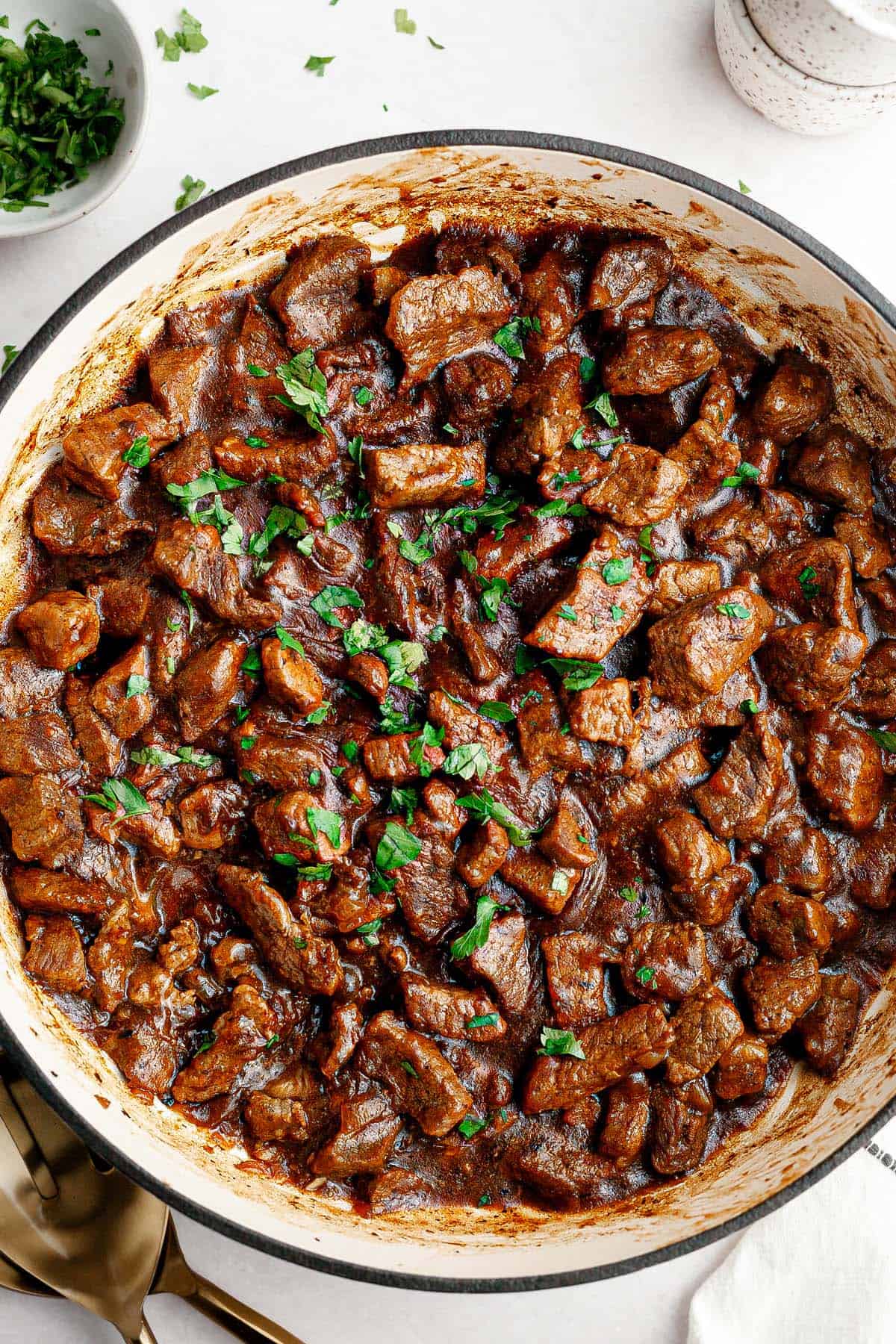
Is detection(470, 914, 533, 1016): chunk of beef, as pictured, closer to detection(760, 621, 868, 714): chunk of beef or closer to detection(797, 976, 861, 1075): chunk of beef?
detection(797, 976, 861, 1075): chunk of beef

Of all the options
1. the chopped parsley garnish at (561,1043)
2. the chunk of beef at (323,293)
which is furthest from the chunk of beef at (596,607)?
the chopped parsley garnish at (561,1043)

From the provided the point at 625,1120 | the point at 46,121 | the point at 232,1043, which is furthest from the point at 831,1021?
the point at 46,121

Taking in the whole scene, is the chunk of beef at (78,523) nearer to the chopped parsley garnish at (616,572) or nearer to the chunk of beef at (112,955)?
the chunk of beef at (112,955)

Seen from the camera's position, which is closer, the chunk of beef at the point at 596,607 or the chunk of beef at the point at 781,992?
the chunk of beef at the point at 596,607

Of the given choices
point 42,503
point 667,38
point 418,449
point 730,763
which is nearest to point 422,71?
point 667,38

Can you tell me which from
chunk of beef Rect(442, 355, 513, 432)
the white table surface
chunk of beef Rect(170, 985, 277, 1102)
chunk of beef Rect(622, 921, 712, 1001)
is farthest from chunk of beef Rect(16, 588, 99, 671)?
chunk of beef Rect(622, 921, 712, 1001)

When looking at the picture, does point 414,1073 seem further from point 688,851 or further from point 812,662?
point 812,662
